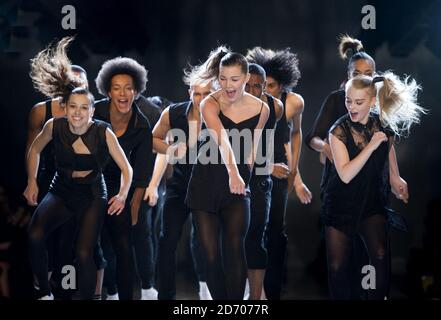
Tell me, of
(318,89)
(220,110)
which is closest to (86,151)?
(220,110)

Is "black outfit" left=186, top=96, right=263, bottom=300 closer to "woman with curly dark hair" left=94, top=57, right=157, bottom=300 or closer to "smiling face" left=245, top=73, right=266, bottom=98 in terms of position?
"smiling face" left=245, top=73, right=266, bottom=98

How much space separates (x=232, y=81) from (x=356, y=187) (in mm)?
1071

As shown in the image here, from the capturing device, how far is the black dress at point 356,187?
4527 millimetres

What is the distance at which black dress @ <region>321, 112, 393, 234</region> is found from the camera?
14.9ft

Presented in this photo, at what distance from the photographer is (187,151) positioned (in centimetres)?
471

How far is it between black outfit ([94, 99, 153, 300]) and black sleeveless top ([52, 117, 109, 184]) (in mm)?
112

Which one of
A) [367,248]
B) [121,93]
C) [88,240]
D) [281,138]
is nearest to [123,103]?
[121,93]

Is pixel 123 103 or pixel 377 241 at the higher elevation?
pixel 123 103

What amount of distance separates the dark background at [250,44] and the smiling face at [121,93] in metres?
0.15

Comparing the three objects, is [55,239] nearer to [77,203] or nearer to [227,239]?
[77,203]

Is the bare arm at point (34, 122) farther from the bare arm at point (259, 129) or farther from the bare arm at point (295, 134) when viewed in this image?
the bare arm at point (295, 134)

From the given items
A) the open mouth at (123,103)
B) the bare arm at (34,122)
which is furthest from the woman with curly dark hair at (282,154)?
the bare arm at (34,122)
